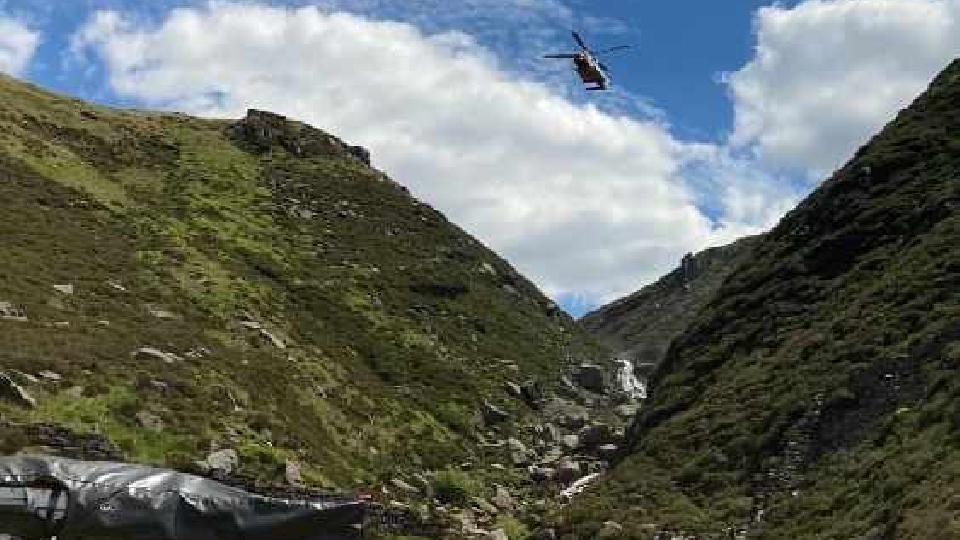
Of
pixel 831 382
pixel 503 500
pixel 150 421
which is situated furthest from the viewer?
pixel 503 500

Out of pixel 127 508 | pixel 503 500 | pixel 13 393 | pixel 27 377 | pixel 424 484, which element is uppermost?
pixel 27 377

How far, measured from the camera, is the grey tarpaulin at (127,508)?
1563cm

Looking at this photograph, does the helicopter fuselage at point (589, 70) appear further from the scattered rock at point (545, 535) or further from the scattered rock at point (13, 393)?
the scattered rock at point (13, 393)

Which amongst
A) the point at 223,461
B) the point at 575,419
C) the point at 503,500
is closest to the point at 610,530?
the point at 503,500

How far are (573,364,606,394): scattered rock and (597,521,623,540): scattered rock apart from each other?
32354mm

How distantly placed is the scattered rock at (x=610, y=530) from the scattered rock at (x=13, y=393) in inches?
753

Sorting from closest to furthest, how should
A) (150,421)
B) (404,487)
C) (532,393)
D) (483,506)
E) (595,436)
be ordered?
(150,421), (404,487), (483,506), (595,436), (532,393)

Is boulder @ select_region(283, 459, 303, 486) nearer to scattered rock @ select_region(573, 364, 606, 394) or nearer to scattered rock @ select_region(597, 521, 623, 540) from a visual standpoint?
scattered rock @ select_region(597, 521, 623, 540)

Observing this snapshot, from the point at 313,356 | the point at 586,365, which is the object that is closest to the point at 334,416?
Result: the point at 313,356

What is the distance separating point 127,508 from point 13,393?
17111 mm

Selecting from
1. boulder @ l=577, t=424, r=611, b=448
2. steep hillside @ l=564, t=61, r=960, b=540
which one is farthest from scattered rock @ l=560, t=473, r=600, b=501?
boulder @ l=577, t=424, r=611, b=448

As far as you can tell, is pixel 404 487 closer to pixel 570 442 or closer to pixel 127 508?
pixel 570 442

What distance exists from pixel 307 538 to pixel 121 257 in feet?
125

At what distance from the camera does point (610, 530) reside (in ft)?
115
